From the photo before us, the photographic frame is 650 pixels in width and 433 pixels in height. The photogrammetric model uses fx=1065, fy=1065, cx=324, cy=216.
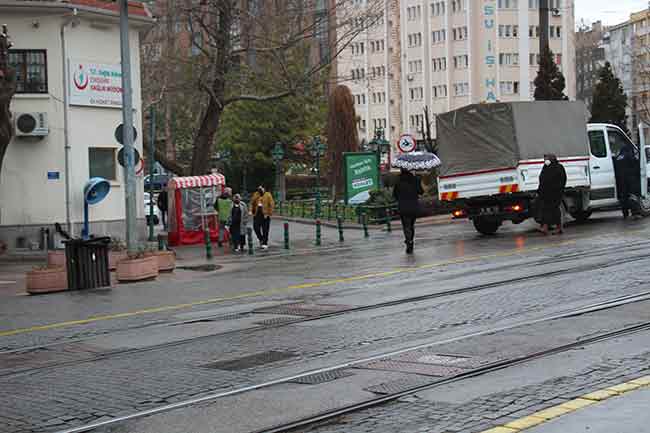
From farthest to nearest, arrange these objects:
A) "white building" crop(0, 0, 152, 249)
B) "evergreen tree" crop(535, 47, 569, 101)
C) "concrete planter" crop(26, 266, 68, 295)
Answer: "evergreen tree" crop(535, 47, 569, 101) → "white building" crop(0, 0, 152, 249) → "concrete planter" crop(26, 266, 68, 295)

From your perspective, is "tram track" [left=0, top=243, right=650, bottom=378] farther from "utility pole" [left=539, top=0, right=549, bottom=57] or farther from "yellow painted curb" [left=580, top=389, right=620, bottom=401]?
"utility pole" [left=539, top=0, right=549, bottom=57]

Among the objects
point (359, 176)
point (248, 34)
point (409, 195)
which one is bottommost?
point (409, 195)

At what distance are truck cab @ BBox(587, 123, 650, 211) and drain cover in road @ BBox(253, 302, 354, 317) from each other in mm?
14538

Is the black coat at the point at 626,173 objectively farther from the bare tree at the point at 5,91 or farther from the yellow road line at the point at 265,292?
the bare tree at the point at 5,91

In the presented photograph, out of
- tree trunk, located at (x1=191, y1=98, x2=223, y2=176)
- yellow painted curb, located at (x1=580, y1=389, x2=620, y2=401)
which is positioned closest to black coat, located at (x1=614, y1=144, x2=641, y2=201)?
tree trunk, located at (x1=191, y1=98, x2=223, y2=176)

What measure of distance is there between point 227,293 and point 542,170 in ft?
33.5

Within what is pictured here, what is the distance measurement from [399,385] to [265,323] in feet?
14.3

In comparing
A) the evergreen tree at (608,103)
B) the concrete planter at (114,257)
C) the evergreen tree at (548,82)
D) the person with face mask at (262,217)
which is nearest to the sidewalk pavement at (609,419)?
the concrete planter at (114,257)

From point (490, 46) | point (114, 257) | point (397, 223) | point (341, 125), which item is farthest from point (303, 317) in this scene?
point (490, 46)

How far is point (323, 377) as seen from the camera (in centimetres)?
884

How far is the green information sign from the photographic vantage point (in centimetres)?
3888

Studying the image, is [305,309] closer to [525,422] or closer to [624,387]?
[624,387]

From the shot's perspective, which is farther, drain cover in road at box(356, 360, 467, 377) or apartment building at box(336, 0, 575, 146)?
apartment building at box(336, 0, 575, 146)

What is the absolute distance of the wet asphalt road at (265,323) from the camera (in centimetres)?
825
